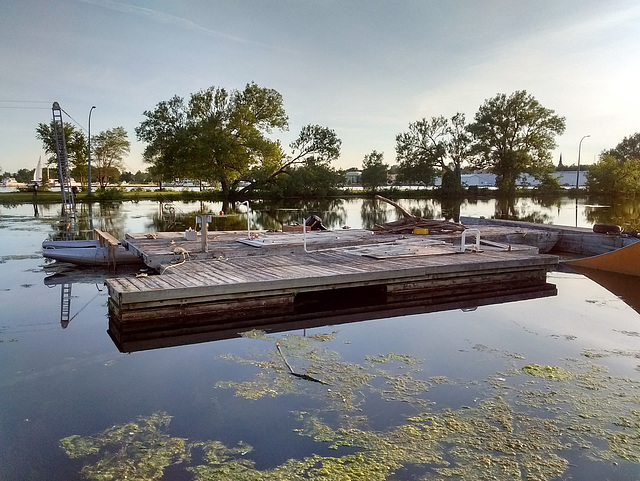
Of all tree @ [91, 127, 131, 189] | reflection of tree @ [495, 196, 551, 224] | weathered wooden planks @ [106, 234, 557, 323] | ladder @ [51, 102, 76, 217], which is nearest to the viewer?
weathered wooden planks @ [106, 234, 557, 323]

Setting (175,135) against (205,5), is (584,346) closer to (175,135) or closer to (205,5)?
(205,5)

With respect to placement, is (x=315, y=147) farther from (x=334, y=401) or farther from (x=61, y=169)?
(x=334, y=401)

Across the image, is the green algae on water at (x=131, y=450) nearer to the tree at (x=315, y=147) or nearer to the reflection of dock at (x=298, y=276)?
the reflection of dock at (x=298, y=276)

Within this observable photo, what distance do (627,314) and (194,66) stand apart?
32.7m

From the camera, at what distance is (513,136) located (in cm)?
5756

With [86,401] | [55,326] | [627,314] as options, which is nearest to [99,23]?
[55,326]

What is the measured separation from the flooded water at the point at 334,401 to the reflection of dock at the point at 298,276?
3.12 ft

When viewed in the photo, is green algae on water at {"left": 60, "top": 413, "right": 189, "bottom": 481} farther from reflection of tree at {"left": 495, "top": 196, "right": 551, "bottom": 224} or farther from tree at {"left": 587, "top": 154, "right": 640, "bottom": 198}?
tree at {"left": 587, "top": 154, "right": 640, "bottom": 198}

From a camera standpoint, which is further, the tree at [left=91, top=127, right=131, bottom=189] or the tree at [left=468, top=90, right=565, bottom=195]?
the tree at [left=91, top=127, right=131, bottom=189]

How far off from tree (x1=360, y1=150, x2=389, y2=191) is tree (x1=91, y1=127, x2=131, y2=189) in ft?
113

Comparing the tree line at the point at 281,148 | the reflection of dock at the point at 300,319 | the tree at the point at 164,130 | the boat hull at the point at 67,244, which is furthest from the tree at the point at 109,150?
the reflection of dock at the point at 300,319

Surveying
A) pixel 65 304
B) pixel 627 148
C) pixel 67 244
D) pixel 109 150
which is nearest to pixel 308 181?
pixel 109 150

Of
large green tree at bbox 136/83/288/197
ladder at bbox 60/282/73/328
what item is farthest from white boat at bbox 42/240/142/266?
large green tree at bbox 136/83/288/197

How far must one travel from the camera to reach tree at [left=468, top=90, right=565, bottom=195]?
2218 inches
